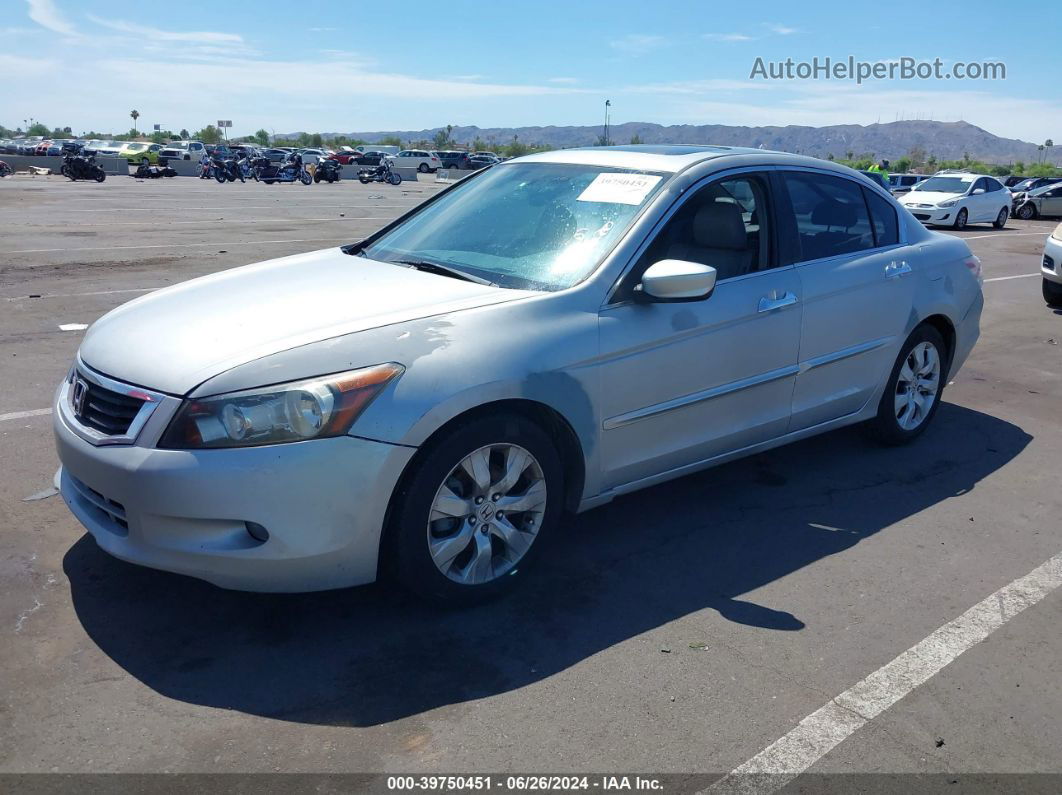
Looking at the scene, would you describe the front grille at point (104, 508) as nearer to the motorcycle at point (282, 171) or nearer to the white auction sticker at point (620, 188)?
the white auction sticker at point (620, 188)

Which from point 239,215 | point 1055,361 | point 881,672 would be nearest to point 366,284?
point 881,672

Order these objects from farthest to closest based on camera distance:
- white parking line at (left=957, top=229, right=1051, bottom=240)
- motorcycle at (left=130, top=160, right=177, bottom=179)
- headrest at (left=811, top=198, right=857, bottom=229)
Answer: motorcycle at (left=130, top=160, right=177, bottom=179)
white parking line at (left=957, top=229, right=1051, bottom=240)
headrest at (left=811, top=198, right=857, bottom=229)

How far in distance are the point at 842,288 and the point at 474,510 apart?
8.10 feet

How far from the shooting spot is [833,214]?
205 inches

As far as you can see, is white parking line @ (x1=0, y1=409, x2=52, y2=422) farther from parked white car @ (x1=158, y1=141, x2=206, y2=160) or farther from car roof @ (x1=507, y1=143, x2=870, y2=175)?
parked white car @ (x1=158, y1=141, x2=206, y2=160)

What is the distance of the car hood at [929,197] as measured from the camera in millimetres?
25234

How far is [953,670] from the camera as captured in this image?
346cm

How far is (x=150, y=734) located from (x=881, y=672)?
2.42 metres

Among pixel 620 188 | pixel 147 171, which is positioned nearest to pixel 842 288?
pixel 620 188

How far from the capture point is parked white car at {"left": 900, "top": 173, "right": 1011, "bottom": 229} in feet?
82.4

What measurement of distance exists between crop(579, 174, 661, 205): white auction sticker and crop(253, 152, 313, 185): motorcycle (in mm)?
42548

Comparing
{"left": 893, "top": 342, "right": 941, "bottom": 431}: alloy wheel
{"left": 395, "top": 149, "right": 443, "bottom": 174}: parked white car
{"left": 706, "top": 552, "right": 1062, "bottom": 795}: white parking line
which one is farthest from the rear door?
{"left": 395, "top": 149, "right": 443, "bottom": 174}: parked white car

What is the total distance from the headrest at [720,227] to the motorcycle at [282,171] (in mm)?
42713

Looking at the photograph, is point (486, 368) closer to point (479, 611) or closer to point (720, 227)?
point (479, 611)
